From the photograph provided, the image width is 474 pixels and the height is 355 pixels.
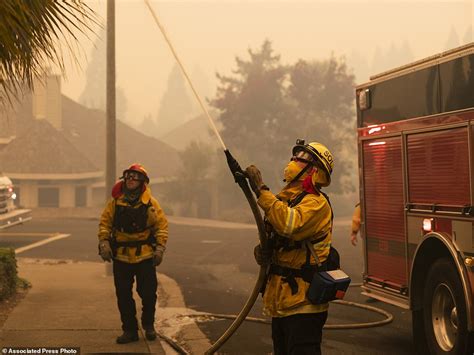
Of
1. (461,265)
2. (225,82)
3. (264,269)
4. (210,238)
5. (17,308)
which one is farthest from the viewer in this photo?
(225,82)

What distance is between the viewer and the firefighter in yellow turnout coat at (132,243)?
7.64 meters

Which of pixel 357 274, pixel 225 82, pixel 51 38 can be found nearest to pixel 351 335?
pixel 51 38

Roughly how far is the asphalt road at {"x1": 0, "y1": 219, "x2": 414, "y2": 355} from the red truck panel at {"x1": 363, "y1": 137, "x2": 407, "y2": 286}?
704 mm

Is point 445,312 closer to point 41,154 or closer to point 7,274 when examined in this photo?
point 7,274

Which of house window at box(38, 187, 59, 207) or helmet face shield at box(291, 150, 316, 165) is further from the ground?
house window at box(38, 187, 59, 207)

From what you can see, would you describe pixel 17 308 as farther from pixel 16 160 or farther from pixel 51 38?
pixel 16 160

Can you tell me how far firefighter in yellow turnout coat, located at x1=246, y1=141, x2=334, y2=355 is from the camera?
4672 mm

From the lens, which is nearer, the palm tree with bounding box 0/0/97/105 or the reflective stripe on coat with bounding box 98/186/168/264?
the palm tree with bounding box 0/0/97/105

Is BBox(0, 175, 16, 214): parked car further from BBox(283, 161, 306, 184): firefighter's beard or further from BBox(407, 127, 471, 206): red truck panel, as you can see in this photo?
BBox(283, 161, 306, 184): firefighter's beard

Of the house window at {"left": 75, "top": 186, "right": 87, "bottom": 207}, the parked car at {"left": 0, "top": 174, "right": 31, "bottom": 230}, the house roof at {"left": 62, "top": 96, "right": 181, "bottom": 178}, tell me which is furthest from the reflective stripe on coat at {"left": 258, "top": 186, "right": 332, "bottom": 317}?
the house roof at {"left": 62, "top": 96, "right": 181, "bottom": 178}

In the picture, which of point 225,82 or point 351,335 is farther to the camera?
point 225,82

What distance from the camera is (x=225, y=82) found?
55.5 m

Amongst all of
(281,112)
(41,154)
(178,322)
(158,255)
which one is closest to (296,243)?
(158,255)

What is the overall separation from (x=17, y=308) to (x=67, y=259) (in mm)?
6917
